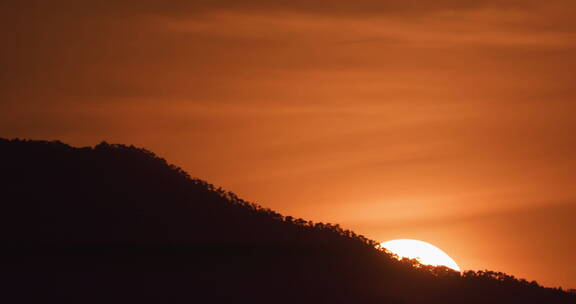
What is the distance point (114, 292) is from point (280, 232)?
22.5 feet

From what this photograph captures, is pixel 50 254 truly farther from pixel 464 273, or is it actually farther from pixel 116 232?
pixel 464 273

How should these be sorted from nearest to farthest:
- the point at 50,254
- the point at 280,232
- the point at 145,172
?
1. the point at 50,254
2. the point at 280,232
3. the point at 145,172

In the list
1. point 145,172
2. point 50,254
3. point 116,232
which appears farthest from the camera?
point 145,172

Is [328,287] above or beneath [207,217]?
beneath

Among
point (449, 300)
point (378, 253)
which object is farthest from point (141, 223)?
point (449, 300)

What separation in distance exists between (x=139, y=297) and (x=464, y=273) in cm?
1095

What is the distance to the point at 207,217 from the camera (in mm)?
29297

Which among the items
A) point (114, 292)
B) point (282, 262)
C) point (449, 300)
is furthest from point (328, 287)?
point (114, 292)

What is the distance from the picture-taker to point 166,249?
26.6 m

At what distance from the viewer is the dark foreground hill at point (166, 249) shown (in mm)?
24359

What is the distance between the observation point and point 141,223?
28.1 meters

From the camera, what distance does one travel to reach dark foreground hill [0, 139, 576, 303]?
24359 millimetres

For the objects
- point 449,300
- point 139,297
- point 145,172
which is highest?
point 145,172

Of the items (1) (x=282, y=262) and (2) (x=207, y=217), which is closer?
(1) (x=282, y=262)
